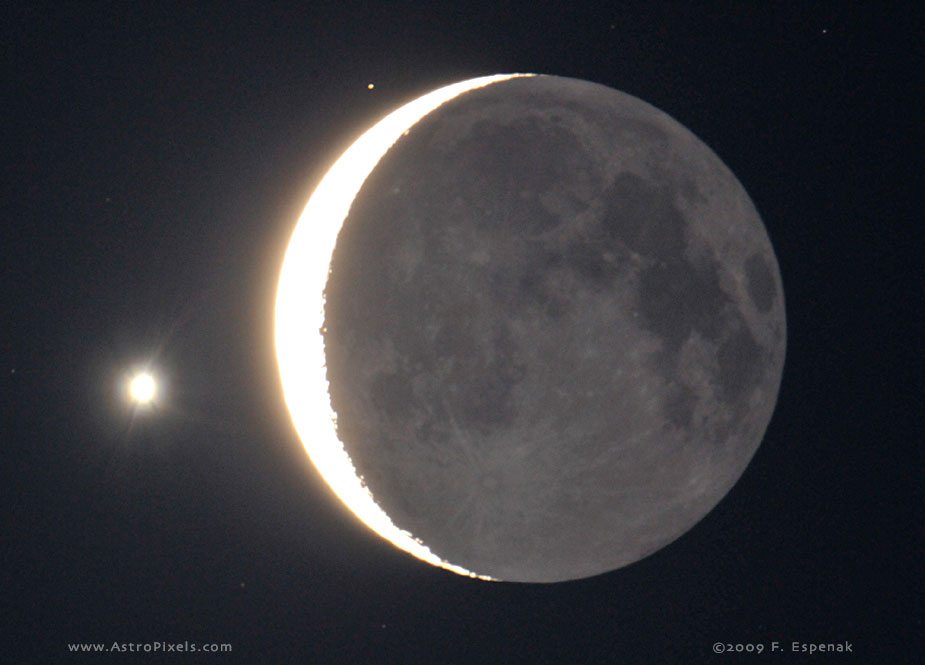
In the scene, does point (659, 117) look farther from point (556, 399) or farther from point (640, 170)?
point (556, 399)

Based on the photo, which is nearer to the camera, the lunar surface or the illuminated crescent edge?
the lunar surface

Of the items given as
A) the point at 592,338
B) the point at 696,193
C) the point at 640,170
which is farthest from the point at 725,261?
the point at 592,338

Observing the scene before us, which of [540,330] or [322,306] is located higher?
[322,306]

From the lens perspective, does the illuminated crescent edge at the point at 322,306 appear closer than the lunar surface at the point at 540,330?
No

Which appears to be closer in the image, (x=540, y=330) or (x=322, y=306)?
(x=540, y=330)
